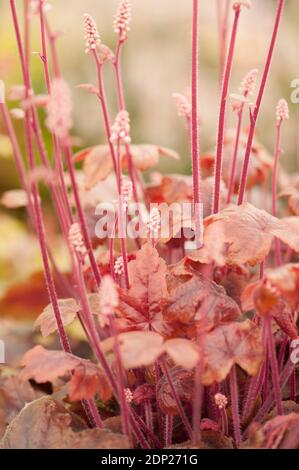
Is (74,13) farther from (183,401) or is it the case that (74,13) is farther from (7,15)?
(183,401)

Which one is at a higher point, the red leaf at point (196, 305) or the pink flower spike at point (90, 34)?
the pink flower spike at point (90, 34)

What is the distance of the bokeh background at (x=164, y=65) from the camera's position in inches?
98.3

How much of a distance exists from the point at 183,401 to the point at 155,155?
364mm

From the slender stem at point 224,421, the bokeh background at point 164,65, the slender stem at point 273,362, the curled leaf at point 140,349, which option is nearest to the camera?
the curled leaf at point 140,349

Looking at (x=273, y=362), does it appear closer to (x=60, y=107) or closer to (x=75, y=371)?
(x=75, y=371)

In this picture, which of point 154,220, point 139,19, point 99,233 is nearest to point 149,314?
point 154,220

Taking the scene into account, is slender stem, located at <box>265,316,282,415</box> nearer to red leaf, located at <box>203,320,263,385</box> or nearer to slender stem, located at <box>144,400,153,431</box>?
red leaf, located at <box>203,320,263,385</box>

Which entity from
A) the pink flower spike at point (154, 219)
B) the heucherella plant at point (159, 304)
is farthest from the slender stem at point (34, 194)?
the pink flower spike at point (154, 219)

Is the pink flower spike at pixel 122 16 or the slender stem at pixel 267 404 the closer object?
the pink flower spike at pixel 122 16

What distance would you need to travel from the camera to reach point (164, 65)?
2.67 metres

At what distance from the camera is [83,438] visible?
2.20ft
